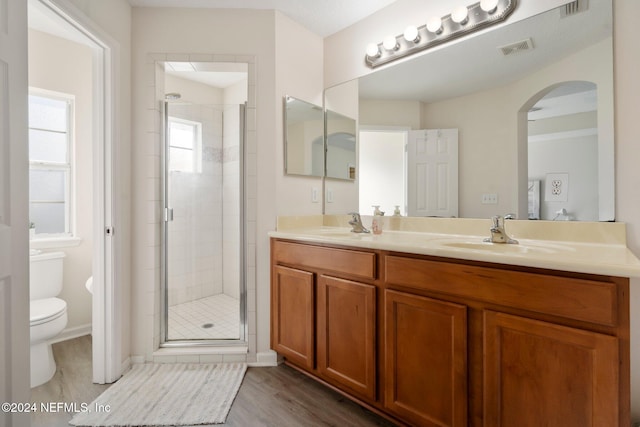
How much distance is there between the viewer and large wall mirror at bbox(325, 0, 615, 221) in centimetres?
134

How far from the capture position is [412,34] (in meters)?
1.88

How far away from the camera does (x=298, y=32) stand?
225 centimetres

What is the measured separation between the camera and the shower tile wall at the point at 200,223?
7.54 ft

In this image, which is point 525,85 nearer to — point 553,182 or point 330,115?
point 553,182

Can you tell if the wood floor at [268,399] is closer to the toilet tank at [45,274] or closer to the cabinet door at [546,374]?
the toilet tank at [45,274]

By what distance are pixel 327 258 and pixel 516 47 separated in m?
1.46

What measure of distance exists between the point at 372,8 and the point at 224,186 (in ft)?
5.35

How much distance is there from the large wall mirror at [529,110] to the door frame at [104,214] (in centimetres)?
179

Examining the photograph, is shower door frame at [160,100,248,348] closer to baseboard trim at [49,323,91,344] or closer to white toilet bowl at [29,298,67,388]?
white toilet bowl at [29,298,67,388]

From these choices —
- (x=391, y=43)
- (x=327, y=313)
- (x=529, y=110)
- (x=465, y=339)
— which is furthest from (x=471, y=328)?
(x=391, y=43)

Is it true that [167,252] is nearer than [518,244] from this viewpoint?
No

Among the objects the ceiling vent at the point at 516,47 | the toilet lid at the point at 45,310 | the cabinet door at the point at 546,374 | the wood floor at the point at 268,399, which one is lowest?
the wood floor at the point at 268,399

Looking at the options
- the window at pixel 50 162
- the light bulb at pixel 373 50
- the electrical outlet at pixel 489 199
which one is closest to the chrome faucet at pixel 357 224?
the electrical outlet at pixel 489 199

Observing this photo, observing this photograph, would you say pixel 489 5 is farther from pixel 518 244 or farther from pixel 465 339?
pixel 465 339
